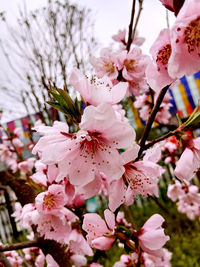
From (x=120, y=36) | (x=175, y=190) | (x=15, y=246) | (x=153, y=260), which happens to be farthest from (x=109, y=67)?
(x=175, y=190)

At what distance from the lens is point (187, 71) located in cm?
45

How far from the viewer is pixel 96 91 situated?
509 mm

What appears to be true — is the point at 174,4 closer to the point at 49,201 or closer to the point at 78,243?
the point at 49,201

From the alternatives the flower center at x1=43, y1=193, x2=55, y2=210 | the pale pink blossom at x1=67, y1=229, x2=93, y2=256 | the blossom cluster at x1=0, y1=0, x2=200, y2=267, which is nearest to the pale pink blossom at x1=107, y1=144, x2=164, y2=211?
the blossom cluster at x1=0, y1=0, x2=200, y2=267

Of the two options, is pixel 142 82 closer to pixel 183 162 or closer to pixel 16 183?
pixel 183 162

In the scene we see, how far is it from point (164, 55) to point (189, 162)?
0.27 metres

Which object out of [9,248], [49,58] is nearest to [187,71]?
[9,248]

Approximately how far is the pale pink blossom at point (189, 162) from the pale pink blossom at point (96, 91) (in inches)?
9.4

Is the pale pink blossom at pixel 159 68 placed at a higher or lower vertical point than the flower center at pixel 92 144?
higher

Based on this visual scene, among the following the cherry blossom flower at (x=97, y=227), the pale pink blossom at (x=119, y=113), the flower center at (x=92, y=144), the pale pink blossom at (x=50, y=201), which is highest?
the pale pink blossom at (x=119, y=113)

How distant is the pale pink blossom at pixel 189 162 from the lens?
1.94 ft

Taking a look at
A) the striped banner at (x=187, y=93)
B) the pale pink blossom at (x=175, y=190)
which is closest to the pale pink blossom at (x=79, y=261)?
the pale pink blossom at (x=175, y=190)

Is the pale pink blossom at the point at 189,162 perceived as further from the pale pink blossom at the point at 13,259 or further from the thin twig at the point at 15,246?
the pale pink blossom at the point at 13,259

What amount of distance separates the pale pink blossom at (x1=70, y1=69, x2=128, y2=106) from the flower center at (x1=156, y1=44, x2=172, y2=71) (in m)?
0.09
